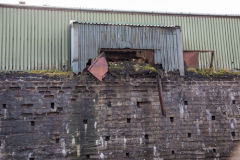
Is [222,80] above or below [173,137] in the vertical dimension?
above

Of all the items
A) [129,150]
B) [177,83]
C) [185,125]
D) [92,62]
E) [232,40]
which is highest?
[232,40]

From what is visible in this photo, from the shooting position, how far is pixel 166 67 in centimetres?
1223

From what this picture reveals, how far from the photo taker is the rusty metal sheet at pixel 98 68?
11461 mm

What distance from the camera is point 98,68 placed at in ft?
37.7

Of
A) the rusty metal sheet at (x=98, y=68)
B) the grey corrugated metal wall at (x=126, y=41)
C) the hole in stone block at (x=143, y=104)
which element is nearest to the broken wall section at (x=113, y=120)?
the hole in stone block at (x=143, y=104)

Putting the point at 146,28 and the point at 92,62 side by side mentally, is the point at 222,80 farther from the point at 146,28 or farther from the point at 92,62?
the point at 92,62

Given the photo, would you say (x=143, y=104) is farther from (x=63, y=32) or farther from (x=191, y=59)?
(x=63, y=32)

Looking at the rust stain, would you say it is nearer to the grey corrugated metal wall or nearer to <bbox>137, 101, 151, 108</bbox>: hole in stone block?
the grey corrugated metal wall

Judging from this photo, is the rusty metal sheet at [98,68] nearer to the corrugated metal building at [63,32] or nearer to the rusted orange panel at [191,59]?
the corrugated metal building at [63,32]

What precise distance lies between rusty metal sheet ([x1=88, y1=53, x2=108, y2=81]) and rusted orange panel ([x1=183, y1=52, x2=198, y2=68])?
3.77 m

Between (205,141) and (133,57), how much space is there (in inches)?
176

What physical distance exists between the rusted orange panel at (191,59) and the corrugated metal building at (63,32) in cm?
41

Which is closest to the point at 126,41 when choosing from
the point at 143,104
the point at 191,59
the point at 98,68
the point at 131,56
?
the point at 131,56

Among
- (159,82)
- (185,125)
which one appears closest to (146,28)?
(159,82)
